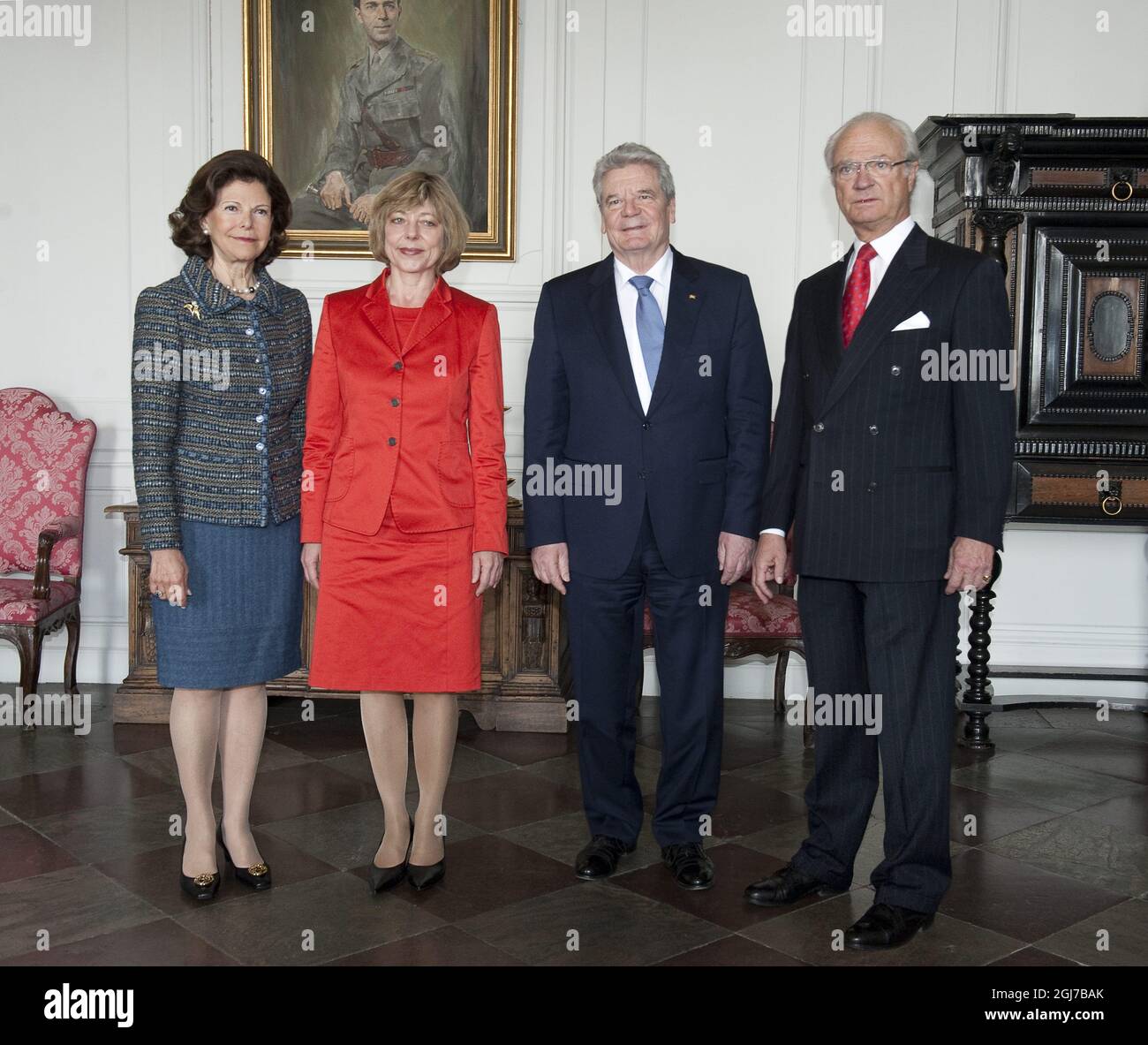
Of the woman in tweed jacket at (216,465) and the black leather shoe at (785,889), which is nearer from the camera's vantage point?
the woman in tweed jacket at (216,465)

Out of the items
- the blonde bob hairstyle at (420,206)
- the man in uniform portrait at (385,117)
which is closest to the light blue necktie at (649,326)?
the blonde bob hairstyle at (420,206)

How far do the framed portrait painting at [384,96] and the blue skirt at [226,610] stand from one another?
2.69 meters

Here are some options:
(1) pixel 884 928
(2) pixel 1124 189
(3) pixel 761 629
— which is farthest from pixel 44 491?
(2) pixel 1124 189

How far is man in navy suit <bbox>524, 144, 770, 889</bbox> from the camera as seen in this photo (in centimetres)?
320

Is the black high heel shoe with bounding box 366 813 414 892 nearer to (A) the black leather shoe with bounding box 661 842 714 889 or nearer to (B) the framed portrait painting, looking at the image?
(A) the black leather shoe with bounding box 661 842 714 889

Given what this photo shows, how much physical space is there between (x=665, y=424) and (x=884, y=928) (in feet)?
4.39

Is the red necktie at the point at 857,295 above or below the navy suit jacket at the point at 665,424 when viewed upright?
above

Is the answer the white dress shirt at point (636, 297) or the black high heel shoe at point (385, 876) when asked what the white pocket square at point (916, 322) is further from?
the black high heel shoe at point (385, 876)

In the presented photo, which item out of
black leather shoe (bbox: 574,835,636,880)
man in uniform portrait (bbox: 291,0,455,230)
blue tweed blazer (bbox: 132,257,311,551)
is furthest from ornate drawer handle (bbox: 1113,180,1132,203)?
blue tweed blazer (bbox: 132,257,311,551)

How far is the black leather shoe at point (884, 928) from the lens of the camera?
2.89 meters

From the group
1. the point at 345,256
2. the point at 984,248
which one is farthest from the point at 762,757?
the point at 345,256

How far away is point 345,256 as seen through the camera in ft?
18.2

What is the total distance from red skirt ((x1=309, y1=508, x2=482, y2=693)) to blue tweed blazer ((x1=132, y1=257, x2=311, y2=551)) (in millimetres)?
237

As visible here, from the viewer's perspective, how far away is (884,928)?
2.90 m
